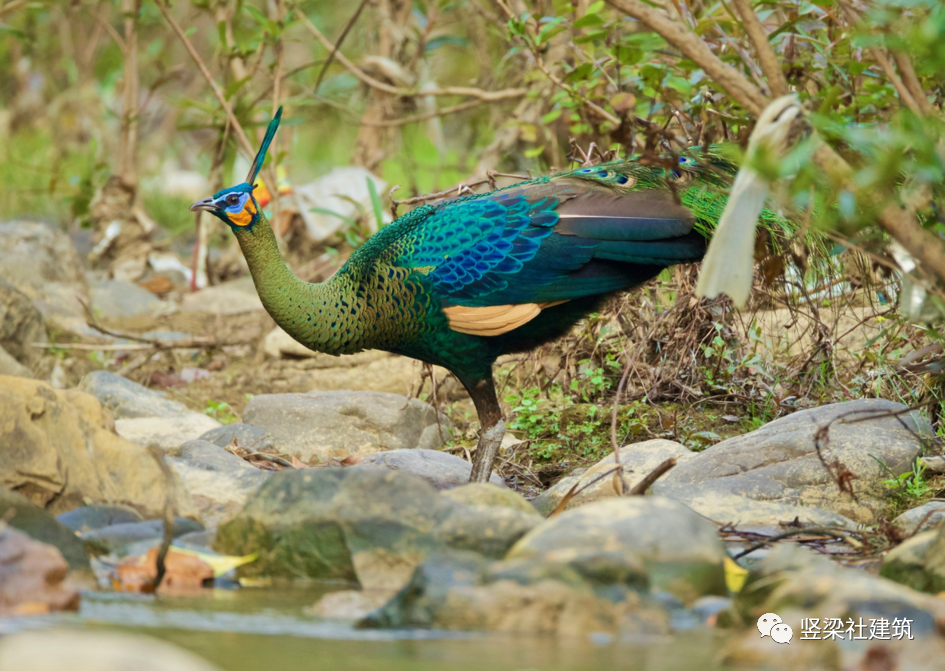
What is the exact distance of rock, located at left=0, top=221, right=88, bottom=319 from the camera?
8.00 meters

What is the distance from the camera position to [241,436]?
16.0 feet

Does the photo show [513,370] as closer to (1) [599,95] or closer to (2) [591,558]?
(1) [599,95]

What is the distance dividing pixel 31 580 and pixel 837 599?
197 centimetres

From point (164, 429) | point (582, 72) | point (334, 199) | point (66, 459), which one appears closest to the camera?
point (66, 459)

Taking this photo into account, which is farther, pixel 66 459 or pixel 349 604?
pixel 66 459

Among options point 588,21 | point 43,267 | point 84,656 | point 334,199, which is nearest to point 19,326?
point 43,267

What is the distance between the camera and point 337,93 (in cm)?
904

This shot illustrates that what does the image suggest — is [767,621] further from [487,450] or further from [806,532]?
[487,450]

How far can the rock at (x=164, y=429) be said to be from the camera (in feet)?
15.7

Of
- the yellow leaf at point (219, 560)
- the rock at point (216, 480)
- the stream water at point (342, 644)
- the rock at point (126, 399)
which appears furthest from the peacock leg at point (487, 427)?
the rock at point (126, 399)

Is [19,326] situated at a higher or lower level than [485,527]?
lower

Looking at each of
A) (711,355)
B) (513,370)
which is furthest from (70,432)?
(711,355)

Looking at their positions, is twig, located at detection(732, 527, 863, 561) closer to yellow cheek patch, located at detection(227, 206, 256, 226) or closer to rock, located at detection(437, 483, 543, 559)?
rock, located at detection(437, 483, 543, 559)

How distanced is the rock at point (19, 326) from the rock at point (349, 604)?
4.56 metres
